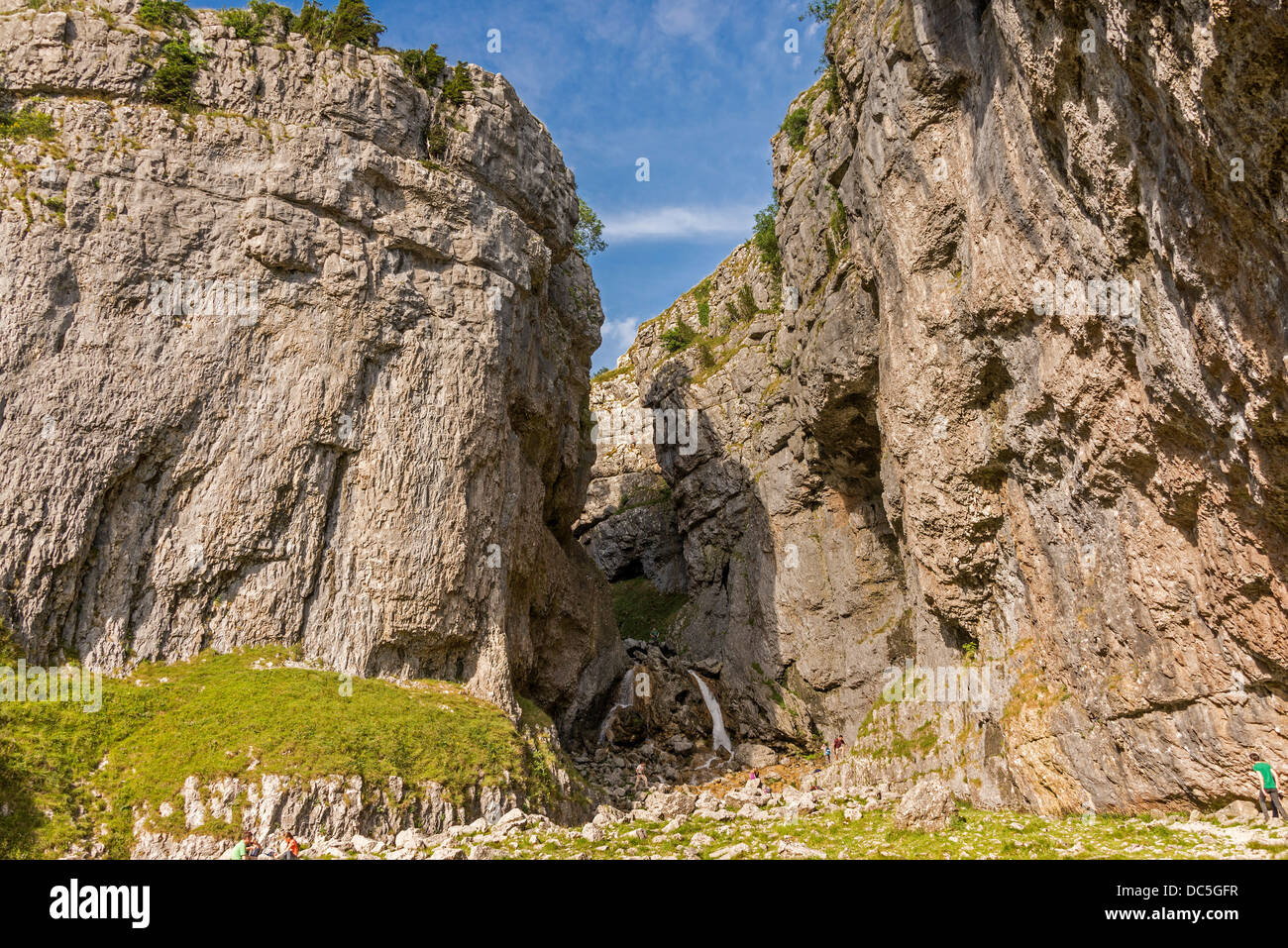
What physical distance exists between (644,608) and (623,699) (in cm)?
2030

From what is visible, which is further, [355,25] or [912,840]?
[355,25]

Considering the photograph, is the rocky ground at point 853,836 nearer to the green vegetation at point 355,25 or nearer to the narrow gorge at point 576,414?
the narrow gorge at point 576,414

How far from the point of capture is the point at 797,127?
157 ft

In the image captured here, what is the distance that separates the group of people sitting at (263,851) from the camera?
59.0ft

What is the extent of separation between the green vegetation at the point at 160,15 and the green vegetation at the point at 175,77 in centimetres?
111

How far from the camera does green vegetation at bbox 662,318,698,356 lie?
65625 millimetres

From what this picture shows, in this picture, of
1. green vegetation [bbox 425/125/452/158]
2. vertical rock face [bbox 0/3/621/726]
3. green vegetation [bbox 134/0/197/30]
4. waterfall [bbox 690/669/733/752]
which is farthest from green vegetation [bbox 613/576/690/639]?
green vegetation [bbox 134/0/197/30]

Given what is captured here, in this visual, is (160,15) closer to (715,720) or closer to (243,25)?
(243,25)

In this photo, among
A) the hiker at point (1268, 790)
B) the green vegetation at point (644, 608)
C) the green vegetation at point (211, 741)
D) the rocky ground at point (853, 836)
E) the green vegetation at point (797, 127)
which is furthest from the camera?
the green vegetation at point (644, 608)

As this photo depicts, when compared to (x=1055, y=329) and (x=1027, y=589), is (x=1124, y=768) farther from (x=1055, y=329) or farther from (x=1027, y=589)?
(x=1055, y=329)

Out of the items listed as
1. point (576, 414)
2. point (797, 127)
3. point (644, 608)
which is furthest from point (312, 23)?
point (644, 608)

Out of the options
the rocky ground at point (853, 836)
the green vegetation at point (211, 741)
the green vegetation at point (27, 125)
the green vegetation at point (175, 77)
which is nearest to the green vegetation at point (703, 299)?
the green vegetation at point (175, 77)

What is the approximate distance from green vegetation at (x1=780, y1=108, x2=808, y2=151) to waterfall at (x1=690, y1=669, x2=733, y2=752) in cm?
3419
